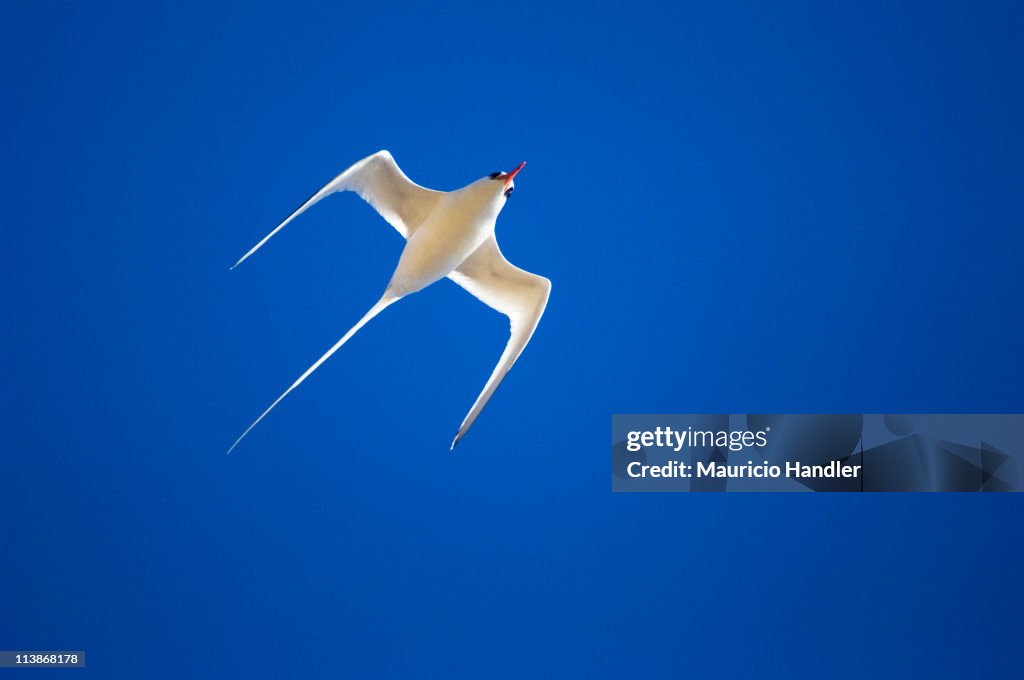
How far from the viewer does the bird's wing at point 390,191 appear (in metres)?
4.36

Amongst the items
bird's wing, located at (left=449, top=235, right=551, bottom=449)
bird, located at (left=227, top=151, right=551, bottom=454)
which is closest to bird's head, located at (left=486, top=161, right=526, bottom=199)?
bird, located at (left=227, top=151, right=551, bottom=454)

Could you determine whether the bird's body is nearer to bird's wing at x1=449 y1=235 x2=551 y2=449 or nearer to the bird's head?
the bird's head

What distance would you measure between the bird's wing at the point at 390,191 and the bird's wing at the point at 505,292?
360 millimetres

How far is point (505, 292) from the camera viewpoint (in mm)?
4891

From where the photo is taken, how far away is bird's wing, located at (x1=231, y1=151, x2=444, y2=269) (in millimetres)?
4364

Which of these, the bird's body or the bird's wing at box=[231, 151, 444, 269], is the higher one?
the bird's wing at box=[231, 151, 444, 269]

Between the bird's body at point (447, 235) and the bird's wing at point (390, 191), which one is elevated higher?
the bird's wing at point (390, 191)

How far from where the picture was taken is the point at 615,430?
17.5 feet

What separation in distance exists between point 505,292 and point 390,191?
72 cm

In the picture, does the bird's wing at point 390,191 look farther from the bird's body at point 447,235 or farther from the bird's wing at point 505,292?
the bird's wing at point 505,292

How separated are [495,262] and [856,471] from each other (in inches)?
84.0

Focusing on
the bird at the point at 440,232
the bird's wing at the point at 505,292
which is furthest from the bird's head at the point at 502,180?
the bird's wing at the point at 505,292

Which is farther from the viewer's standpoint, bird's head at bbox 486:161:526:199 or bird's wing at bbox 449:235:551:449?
bird's wing at bbox 449:235:551:449

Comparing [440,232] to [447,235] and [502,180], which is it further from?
[502,180]
